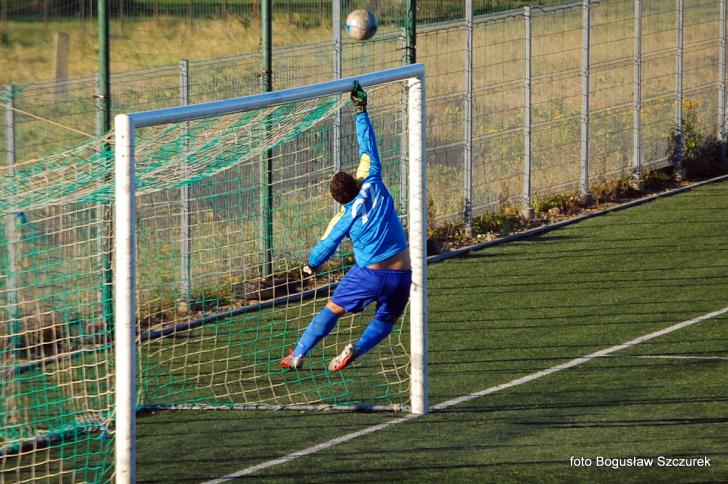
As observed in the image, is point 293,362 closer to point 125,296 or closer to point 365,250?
point 365,250

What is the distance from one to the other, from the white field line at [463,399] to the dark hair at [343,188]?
1.73 metres

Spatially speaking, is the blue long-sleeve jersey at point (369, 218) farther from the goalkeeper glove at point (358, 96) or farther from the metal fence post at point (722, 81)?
the metal fence post at point (722, 81)

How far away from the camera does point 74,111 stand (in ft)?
40.0

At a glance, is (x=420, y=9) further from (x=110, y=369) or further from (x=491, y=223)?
(x=110, y=369)

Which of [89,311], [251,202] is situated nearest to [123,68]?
[251,202]

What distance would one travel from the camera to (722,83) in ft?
63.2

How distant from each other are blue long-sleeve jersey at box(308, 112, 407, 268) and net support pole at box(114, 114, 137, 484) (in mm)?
2260

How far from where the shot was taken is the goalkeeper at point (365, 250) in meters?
9.24

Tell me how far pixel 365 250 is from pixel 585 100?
8250 mm

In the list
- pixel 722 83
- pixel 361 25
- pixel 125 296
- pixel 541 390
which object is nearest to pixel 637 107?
pixel 722 83

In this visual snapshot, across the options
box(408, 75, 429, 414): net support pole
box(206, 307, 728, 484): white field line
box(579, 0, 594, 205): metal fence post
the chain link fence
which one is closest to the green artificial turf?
box(206, 307, 728, 484): white field line

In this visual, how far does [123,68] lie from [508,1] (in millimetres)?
12575

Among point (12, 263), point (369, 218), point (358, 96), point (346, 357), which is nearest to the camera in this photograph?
point (358, 96)

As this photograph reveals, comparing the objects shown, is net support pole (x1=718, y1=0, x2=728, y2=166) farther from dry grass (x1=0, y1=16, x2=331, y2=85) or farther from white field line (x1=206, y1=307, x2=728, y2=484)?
white field line (x1=206, y1=307, x2=728, y2=484)
